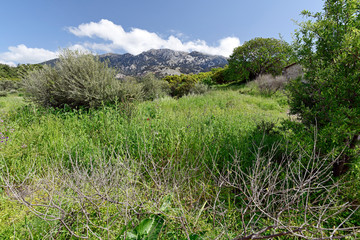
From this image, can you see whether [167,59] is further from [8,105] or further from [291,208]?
[291,208]

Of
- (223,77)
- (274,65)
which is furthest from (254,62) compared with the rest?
(223,77)

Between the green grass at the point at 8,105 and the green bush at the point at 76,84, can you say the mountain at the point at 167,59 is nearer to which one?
the green grass at the point at 8,105

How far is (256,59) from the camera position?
27547 mm

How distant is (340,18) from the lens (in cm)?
254

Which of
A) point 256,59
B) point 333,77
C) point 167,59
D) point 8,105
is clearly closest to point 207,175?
point 333,77

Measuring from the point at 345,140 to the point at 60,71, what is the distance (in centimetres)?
906

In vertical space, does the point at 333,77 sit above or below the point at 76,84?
below

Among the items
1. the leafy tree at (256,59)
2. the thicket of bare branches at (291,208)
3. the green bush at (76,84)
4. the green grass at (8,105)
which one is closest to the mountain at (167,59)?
the leafy tree at (256,59)

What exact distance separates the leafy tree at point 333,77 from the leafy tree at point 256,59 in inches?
1035

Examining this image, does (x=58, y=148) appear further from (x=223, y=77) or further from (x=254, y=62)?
(x=223, y=77)

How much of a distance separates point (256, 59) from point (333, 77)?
29.3 meters

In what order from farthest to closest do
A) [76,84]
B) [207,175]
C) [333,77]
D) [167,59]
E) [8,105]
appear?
[167,59]
[8,105]
[76,84]
[207,175]
[333,77]

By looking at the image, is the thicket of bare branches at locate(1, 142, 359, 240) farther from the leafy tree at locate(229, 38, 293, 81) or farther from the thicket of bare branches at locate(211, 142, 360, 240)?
the leafy tree at locate(229, 38, 293, 81)

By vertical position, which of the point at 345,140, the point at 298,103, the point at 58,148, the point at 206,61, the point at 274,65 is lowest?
the point at 58,148
